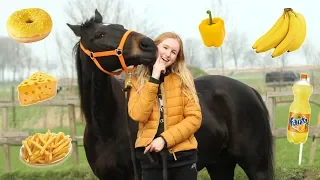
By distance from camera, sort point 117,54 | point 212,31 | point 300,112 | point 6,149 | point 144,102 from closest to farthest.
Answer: point 144,102, point 117,54, point 212,31, point 300,112, point 6,149

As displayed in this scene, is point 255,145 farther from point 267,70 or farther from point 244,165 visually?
point 267,70

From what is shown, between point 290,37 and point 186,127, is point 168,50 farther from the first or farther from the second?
point 290,37

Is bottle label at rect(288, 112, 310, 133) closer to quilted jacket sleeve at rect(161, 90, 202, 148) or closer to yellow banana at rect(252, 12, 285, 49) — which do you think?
yellow banana at rect(252, 12, 285, 49)

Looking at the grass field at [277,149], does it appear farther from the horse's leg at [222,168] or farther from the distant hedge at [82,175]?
the horse's leg at [222,168]

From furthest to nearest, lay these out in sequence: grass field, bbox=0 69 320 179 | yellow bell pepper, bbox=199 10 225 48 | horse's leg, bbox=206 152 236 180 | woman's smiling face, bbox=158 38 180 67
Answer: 1. grass field, bbox=0 69 320 179
2. horse's leg, bbox=206 152 236 180
3. yellow bell pepper, bbox=199 10 225 48
4. woman's smiling face, bbox=158 38 180 67

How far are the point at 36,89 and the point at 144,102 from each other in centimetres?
236

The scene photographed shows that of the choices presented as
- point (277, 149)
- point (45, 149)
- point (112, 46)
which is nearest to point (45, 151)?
point (45, 149)

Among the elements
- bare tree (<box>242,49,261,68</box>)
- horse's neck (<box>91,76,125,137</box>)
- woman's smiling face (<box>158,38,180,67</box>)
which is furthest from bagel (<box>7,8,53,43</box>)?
bare tree (<box>242,49,261,68</box>)

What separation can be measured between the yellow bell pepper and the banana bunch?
16.7 inches

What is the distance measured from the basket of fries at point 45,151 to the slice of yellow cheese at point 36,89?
16.0 inches

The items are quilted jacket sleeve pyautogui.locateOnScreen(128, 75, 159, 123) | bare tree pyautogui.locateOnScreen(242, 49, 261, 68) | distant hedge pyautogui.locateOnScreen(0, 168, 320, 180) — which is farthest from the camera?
bare tree pyautogui.locateOnScreen(242, 49, 261, 68)

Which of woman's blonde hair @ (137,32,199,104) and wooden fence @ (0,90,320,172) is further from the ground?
woman's blonde hair @ (137,32,199,104)

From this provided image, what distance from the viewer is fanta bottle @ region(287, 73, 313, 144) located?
5336 mm

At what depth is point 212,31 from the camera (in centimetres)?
401
